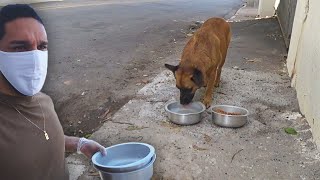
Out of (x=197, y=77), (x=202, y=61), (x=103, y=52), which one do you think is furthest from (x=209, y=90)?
(x=103, y=52)

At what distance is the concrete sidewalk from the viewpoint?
3.94 meters

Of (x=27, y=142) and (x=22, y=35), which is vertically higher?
(x=22, y=35)

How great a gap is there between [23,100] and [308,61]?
4.45 meters

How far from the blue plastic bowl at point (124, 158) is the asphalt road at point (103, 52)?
75cm

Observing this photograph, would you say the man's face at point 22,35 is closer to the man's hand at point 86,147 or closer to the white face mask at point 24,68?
the white face mask at point 24,68

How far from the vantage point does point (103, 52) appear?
30.5 feet

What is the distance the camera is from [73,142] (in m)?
2.52

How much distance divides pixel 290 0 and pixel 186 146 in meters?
6.57

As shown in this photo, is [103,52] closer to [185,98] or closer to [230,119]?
[185,98]

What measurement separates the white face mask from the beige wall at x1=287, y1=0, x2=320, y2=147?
3432 millimetres

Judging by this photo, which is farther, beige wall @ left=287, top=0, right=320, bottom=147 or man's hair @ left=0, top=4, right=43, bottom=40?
beige wall @ left=287, top=0, right=320, bottom=147

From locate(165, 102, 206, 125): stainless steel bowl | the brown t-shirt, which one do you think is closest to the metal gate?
locate(165, 102, 206, 125): stainless steel bowl

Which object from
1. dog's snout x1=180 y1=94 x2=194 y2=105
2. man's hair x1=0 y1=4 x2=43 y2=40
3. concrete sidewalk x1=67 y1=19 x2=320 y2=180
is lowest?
concrete sidewalk x1=67 y1=19 x2=320 y2=180

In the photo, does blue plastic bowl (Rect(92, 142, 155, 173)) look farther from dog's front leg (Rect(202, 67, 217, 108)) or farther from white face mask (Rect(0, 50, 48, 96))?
dog's front leg (Rect(202, 67, 217, 108))
